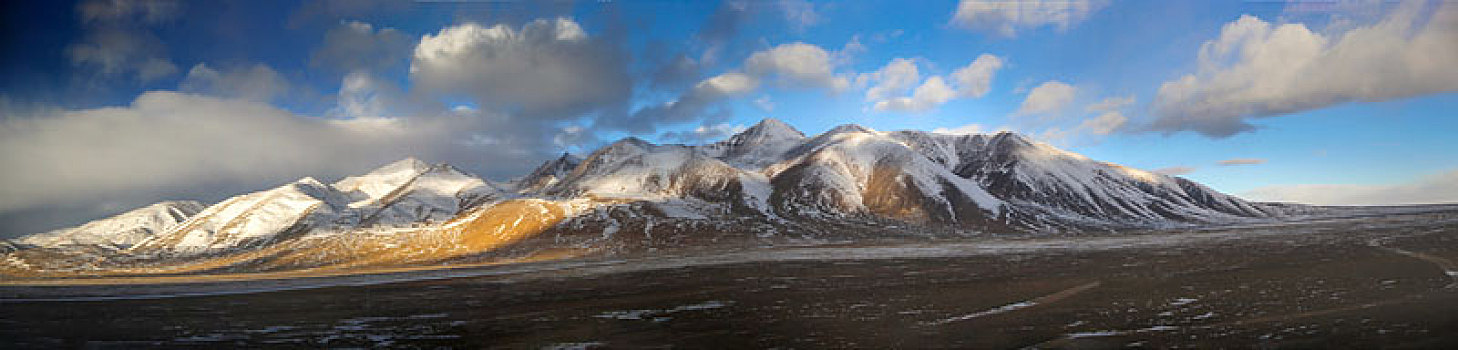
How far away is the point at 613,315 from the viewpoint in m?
34.1

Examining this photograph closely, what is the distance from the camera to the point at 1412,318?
2392 cm

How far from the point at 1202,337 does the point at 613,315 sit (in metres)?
→ 25.8

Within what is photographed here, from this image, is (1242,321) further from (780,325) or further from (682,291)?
(682,291)

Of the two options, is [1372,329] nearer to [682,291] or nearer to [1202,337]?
[1202,337]

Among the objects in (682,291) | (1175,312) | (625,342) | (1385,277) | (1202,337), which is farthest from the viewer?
(682,291)

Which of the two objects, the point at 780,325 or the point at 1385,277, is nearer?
the point at 780,325

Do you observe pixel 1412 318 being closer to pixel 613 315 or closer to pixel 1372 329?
pixel 1372 329

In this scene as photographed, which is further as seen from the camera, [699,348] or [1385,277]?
[1385,277]

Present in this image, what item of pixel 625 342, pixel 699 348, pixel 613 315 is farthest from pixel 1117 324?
pixel 613 315

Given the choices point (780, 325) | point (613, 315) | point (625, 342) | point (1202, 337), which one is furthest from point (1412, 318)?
point (613, 315)

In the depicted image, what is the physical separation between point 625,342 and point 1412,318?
3024 cm

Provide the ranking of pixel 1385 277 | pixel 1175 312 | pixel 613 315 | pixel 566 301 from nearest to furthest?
pixel 1175 312
pixel 613 315
pixel 1385 277
pixel 566 301

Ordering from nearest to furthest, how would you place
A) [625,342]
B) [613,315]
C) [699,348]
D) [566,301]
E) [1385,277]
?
1. [699,348]
2. [625,342]
3. [613,315]
4. [1385,277]
5. [566,301]

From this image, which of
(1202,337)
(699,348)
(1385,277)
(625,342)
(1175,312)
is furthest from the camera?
(1385,277)
